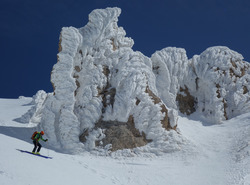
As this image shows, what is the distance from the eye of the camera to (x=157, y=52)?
31609mm

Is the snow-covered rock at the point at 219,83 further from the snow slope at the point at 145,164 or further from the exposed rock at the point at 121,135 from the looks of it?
the exposed rock at the point at 121,135

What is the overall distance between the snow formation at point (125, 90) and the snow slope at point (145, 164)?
5.07ft

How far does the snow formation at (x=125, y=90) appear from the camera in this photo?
72.5 feet

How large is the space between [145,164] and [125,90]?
6705 mm

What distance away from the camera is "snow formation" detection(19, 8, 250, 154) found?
22094 millimetres

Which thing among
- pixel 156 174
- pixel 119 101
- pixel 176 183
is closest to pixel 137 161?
pixel 156 174

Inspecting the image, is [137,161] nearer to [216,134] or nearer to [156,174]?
[156,174]

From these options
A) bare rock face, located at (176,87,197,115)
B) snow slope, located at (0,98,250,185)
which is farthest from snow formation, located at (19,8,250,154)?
snow slope, located at (0,98,250,185)

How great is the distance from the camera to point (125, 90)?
23281mm

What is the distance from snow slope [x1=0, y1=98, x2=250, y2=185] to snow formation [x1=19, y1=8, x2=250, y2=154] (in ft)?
5.07

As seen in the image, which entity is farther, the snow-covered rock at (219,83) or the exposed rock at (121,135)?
the snow-covered rock at (219,83)

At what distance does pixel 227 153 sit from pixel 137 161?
265 inches

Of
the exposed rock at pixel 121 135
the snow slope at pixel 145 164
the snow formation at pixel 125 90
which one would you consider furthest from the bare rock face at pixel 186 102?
the exposed rock at pixel 121 135

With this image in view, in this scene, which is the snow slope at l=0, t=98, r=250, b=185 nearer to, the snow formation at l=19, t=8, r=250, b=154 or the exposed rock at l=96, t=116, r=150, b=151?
the exposed rock at l=96, t=116, r=150, b=151
